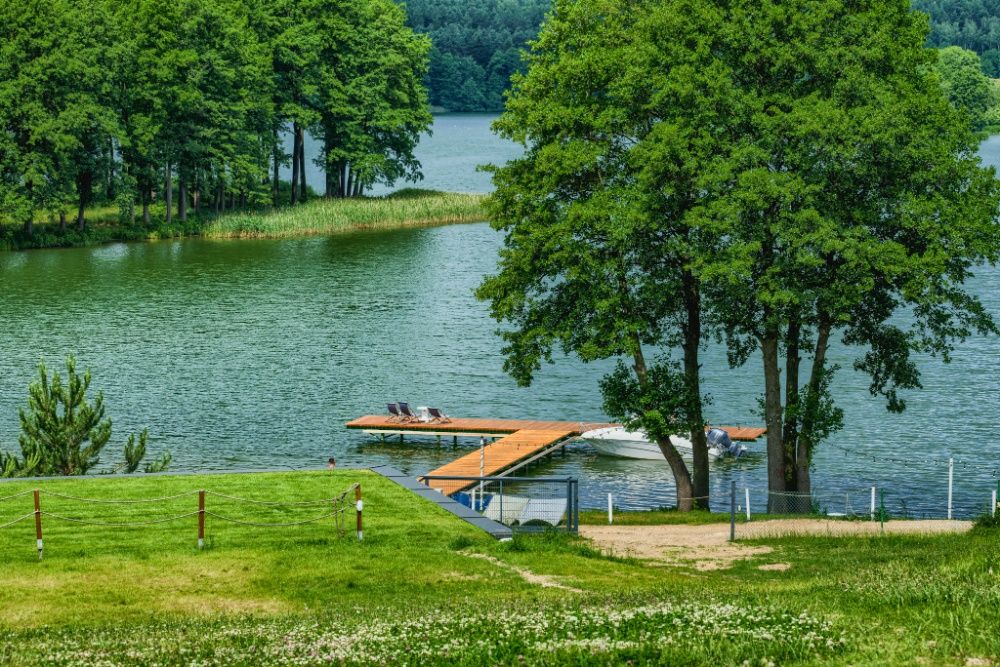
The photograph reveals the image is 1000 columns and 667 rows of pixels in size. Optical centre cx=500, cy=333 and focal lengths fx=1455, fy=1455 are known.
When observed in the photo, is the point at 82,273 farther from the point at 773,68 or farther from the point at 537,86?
the point at 773,68

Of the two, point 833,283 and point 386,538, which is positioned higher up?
point 833,283

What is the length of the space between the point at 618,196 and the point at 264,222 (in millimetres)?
75735

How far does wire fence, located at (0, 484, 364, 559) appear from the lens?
30281 millimetres

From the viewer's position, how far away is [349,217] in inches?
4508

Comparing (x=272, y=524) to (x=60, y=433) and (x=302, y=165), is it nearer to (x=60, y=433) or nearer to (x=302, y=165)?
(x=60, y=433)

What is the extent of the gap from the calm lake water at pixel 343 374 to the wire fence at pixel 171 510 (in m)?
15.2

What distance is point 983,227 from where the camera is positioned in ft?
122

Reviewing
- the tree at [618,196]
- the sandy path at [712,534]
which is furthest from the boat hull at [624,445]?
the sandy path at [712,534]

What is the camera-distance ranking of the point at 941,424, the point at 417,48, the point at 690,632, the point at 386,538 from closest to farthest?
the point at 690,632
the point at 386,538
the point at 941,424
the point at 417,48

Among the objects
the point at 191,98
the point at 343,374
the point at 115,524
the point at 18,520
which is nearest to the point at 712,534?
the point at 115,524

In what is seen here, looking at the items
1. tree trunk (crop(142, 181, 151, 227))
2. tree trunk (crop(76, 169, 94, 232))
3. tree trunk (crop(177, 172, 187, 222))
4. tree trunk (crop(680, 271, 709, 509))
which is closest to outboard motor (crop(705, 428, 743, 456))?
tree trunk (crop(680, 271, 709, 509))

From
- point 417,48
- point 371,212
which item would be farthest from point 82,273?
point 417,48

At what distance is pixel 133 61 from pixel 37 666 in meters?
94.4

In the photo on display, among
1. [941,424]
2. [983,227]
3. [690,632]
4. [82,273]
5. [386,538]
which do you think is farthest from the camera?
[82,273]
